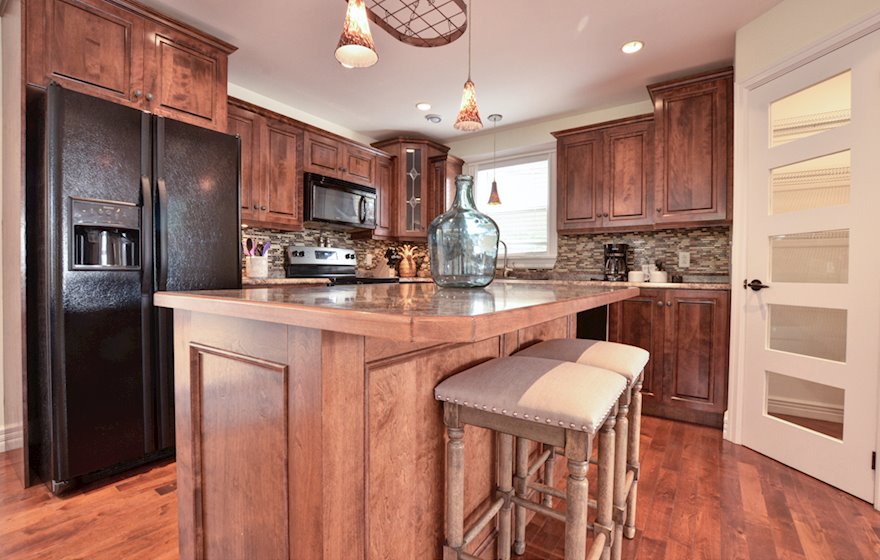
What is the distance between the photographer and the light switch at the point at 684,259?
3.39m

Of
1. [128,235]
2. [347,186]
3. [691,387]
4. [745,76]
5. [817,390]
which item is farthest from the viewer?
[347,186]

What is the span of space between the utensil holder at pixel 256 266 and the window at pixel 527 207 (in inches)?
95.6

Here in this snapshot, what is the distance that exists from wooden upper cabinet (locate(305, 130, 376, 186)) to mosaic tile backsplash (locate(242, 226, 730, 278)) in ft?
2.07

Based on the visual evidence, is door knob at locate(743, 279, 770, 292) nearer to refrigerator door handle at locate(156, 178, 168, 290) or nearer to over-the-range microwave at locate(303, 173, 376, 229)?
over-the-range microwave at locate(303, 173, 376, 229)

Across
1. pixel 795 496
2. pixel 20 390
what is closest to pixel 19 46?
pixel 20 390

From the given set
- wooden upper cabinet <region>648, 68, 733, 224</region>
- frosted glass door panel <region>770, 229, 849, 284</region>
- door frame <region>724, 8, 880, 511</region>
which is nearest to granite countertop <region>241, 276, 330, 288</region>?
wooden upper cabinet <region>648, 68, 733, 224</region>

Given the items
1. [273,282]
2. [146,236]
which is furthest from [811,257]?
[146,236]

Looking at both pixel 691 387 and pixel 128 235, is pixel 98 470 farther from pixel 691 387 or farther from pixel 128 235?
pixel 691 387

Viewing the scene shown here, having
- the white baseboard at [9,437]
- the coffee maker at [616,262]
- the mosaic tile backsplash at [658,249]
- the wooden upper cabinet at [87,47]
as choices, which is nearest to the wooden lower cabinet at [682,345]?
the coffee maker at [616,262]

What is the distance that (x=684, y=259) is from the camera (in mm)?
3406

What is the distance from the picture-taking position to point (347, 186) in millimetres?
3818

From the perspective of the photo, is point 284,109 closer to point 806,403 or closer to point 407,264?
point 407,264

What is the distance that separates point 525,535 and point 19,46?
3.00 m

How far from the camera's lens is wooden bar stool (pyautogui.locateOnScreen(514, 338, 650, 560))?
1372mm
